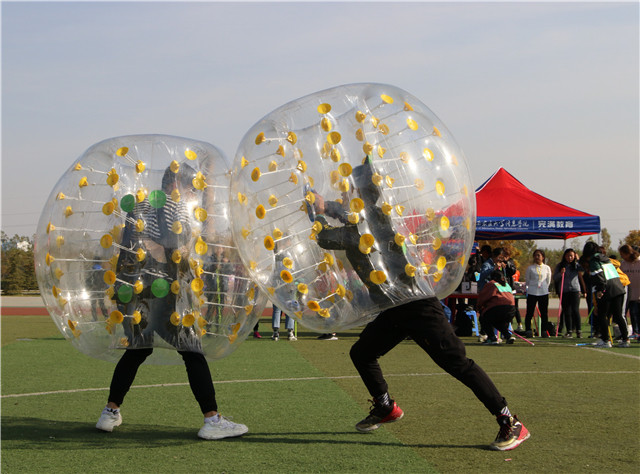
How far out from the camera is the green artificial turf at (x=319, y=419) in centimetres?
482

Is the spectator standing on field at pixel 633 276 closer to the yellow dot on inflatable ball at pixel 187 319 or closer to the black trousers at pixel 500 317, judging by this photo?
the black trousers at pixel 500 317

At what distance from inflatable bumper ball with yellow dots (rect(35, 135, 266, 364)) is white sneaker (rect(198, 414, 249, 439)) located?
0.53 metres

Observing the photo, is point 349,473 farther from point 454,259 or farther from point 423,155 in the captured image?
point 423,155

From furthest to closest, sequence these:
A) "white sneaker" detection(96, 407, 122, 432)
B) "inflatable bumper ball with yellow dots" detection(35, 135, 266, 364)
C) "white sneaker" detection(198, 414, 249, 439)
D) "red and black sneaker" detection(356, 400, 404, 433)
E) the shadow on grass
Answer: "white sneaker" detection(96, 407, 122, 432) < "red and black sneaker" detection(356, 400, 404, 433) < "white sneaker" detection(198, 414, 249, 439) < the shadow on grass < "inflatable bumper ball with yellow dots" detection(35, 135, 266, 364)

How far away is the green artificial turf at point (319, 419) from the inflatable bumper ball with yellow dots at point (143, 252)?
2.70ft

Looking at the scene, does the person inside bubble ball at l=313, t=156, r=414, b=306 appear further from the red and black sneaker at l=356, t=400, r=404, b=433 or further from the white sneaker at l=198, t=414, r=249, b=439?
the white sneaker at l=198, t=414, r=249, b=439

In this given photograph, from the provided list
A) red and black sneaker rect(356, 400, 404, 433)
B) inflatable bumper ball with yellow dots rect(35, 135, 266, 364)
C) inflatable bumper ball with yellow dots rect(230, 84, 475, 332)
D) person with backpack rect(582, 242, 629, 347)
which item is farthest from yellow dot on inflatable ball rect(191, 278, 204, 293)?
person with backpack rect(582, 242, 629, 347)

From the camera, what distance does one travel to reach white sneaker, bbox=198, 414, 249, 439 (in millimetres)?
5469

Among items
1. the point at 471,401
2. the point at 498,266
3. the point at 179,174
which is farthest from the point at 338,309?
the point at 498,266

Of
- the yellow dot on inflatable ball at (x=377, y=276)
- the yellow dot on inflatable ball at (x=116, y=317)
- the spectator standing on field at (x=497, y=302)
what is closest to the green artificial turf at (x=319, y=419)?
the yellow dot on inflatable ball at (x=116, y=317)

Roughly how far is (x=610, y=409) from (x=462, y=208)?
2.84 metres

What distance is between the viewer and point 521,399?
7031 mm

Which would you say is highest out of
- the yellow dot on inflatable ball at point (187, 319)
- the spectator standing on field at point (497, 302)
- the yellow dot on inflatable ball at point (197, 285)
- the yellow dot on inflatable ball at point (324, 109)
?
the yellow dot on inflatable ball at point (324, 109)

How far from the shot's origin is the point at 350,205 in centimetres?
455
